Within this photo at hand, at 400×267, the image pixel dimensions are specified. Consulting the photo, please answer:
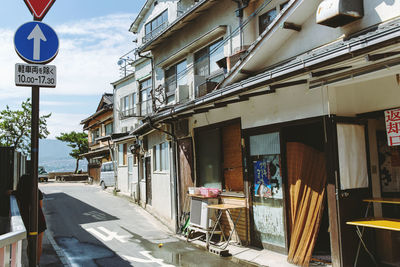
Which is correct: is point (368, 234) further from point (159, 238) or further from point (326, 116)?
point (159, 238)

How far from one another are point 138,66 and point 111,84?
8.72m

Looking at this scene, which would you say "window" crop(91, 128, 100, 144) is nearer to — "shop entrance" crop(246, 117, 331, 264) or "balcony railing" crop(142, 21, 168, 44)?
"balcony railing" crop(142, 21, 168, 44)

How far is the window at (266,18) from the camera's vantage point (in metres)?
10.3

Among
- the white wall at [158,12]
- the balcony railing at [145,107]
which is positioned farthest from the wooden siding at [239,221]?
the white wall at [158,12]

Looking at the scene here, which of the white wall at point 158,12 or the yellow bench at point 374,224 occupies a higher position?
→ the white wall at point 158,12

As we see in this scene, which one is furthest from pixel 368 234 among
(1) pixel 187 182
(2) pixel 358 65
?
(1) pixel 187 182

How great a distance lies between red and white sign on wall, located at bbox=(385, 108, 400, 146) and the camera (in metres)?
6.32

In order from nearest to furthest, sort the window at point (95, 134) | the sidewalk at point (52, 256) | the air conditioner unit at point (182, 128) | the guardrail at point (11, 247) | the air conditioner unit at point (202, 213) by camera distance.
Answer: the guardrail at point (11, 247)
the sidewalk at point (52, 256)
the air conditioner unit at point (202, 213)
the air conditioner unit at point (182, 128)
the window at point (95, 134)

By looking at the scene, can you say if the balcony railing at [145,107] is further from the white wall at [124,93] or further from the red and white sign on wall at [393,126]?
the red and white sign on wall at [393,126]

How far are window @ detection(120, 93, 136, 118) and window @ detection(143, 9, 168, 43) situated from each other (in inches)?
255

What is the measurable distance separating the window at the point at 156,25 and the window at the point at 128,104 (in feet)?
21.3

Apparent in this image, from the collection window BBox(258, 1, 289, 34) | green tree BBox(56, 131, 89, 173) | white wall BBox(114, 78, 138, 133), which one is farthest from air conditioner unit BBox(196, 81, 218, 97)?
green tree BBox(56, 131, 89, 173)

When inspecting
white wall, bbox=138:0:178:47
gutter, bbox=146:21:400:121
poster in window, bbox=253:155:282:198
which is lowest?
poster in window, bbox=253:155:282:198

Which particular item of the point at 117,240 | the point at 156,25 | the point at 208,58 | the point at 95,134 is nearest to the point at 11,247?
the point at 117,240
